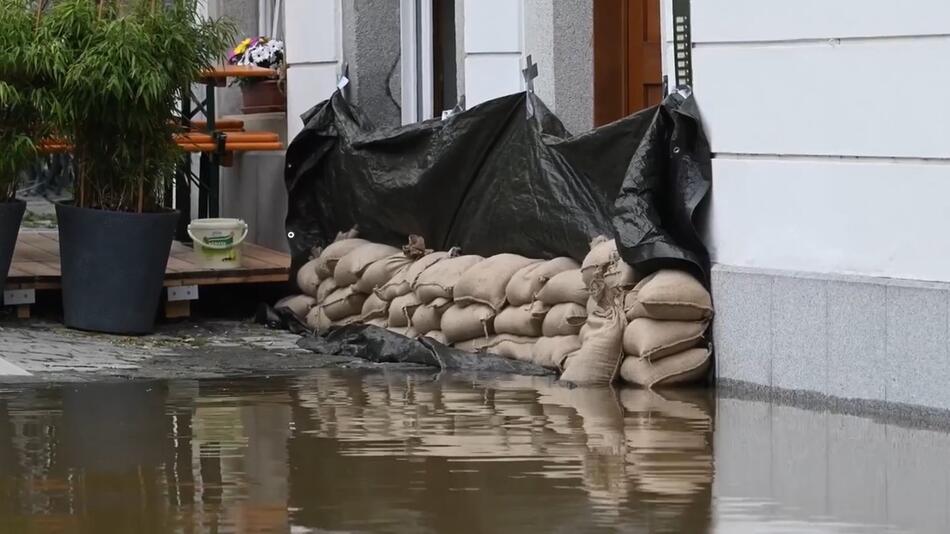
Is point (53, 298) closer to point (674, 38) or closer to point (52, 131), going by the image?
point (52, 131)

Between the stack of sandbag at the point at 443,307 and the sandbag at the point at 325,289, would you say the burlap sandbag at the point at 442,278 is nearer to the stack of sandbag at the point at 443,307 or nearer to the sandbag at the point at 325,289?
the stack of sandbag at the point at 443,307

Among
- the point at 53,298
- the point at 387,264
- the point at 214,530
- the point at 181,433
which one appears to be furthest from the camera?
the point at 53,298

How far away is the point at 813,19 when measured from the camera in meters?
7.59

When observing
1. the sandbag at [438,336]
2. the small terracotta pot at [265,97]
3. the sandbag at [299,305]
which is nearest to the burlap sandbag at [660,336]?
the sandbag at [438,336]

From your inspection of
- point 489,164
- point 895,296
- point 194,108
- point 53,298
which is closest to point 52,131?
point 53,298

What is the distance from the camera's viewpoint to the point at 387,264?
10.3m

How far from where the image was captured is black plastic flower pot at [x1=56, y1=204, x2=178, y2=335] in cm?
1010

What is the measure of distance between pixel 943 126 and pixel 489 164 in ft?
10.8

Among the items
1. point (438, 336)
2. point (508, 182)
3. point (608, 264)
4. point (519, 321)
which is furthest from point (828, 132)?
point (438, 336)

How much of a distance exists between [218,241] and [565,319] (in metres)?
3.40

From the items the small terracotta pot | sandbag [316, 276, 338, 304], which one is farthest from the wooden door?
the small terracotta pot

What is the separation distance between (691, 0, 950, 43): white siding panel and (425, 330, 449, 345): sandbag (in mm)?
2265

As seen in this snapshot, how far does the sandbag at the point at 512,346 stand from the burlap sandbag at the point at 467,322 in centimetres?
10

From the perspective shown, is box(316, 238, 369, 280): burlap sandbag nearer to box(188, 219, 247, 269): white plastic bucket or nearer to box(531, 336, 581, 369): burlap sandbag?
box(188, 219, 247, 269): white plastic bucket
